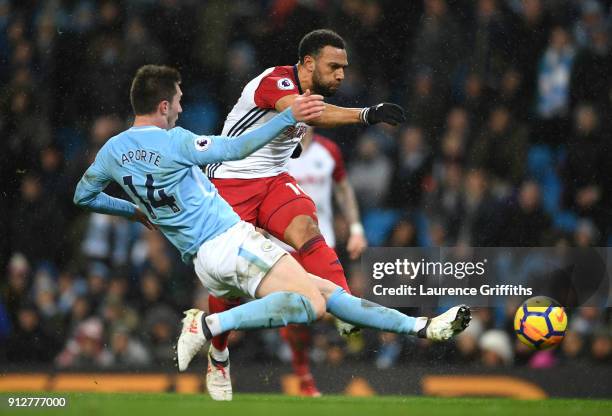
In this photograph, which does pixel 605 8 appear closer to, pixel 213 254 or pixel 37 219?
pixel 37 219

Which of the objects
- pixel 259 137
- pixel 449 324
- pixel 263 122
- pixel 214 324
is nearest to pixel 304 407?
pixel 214 324

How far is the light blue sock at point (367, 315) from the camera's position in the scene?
573cm

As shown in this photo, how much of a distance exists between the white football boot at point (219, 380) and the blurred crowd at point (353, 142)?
2506mm

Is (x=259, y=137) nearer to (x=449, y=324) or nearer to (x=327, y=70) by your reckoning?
(x=449, y=324)

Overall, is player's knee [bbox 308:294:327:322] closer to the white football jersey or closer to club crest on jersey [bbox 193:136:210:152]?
club crest on jersey [bbox 193:136:210:152]

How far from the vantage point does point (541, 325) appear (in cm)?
657

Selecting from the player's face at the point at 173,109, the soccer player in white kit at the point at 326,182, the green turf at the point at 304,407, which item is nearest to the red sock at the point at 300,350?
the soccer player in white kit at the point at 326,182

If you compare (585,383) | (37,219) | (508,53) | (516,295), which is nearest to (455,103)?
(508,53)

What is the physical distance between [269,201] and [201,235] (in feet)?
4.05

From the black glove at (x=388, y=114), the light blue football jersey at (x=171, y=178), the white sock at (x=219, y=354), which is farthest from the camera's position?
the white sock at (x=219, y=354)

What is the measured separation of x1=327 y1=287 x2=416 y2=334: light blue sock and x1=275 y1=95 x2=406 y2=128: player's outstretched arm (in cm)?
98

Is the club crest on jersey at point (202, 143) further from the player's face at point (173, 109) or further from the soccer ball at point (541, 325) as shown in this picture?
the soccer ball at point (541, 325)

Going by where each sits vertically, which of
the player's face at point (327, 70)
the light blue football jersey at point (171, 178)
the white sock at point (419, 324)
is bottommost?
the white sock at point (419, 324)

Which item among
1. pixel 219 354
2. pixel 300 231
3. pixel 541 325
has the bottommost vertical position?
pixel 219 354
